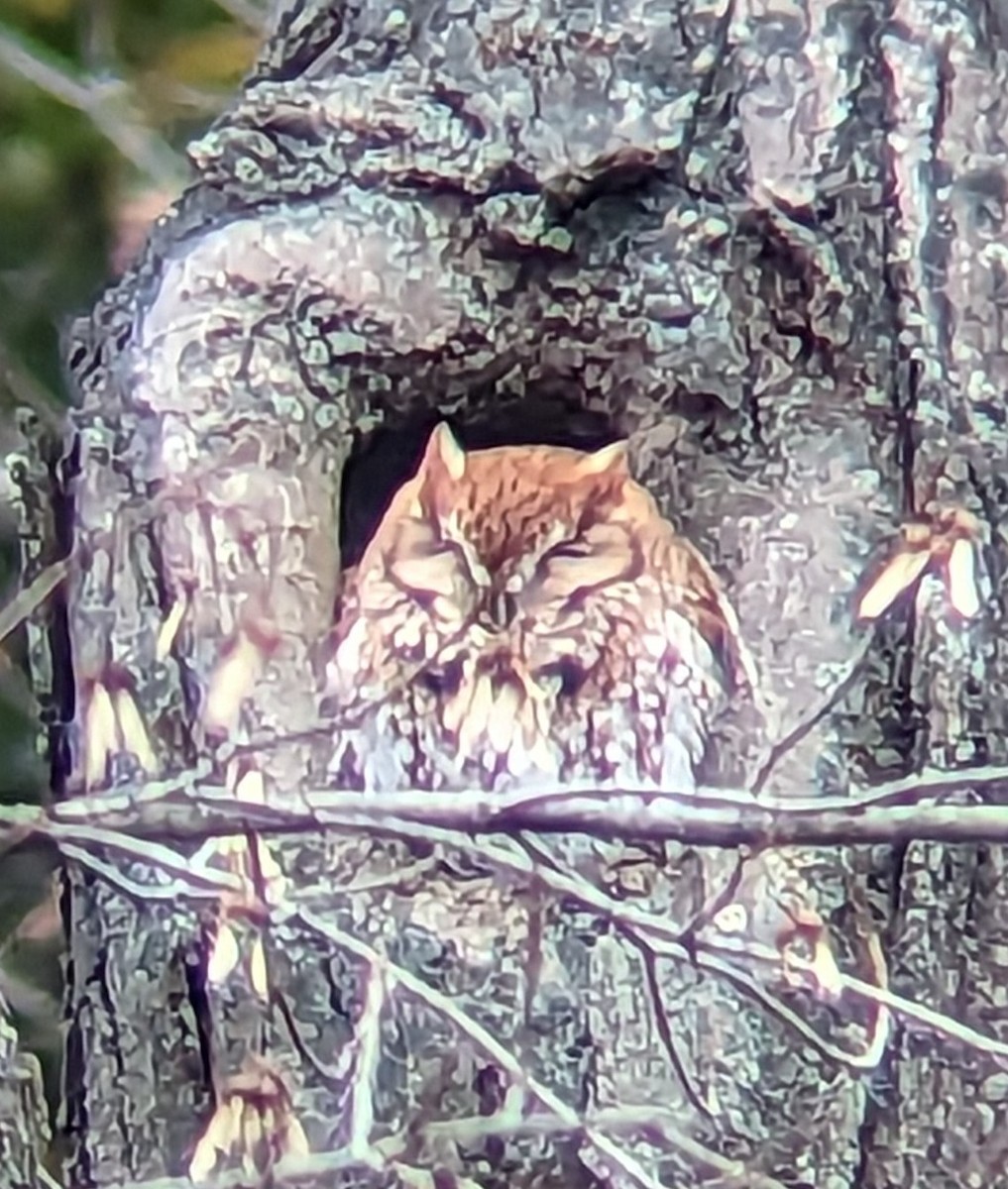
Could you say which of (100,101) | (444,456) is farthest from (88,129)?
(444,456)

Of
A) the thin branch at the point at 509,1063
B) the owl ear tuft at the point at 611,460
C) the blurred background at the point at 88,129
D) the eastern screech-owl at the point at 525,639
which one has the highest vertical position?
the blurred background at the point at 88,129

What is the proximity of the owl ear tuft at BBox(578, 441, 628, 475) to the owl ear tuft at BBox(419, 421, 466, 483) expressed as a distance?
0.05m

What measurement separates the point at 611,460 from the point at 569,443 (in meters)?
0.02

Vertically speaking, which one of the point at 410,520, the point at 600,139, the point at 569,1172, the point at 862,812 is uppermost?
the point at 600,139

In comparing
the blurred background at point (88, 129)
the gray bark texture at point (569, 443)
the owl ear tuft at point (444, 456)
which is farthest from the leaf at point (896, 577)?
the blurred background at point (88, 129)

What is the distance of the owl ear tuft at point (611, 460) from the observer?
2.09ft

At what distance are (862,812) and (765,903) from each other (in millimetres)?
48

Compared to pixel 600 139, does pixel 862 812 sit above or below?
below

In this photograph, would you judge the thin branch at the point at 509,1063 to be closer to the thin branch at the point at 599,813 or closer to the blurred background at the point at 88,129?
the thin branch at the point at 599,813

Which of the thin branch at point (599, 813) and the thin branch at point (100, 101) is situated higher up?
the thin branch at point (100, 101)

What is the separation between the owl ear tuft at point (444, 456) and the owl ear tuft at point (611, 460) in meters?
0.05

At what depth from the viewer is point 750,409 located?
64 centimetres

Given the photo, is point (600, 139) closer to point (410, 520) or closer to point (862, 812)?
point (410, 520)

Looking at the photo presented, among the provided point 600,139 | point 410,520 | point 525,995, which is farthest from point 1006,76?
point 525,995
